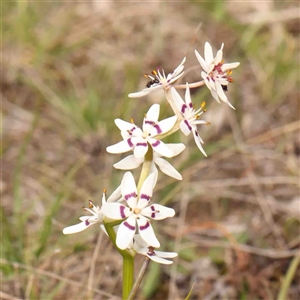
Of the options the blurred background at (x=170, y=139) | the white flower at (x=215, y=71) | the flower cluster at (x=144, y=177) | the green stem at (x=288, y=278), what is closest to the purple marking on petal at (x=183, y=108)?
the flower cluster at (x=144, y=177)

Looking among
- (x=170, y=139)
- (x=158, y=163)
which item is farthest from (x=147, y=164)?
(x=170, y=139)

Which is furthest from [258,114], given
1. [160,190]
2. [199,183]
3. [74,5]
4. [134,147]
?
[134,147]

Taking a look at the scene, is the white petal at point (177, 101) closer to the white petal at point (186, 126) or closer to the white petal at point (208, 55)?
the white petal at point (186, 126)

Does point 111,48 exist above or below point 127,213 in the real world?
above

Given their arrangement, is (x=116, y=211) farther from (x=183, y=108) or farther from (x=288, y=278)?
(x=288, y=278)

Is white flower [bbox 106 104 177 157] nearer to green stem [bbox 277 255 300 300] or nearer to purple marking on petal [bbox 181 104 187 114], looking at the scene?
purple marking on petal [bbox 181 104 187 114]

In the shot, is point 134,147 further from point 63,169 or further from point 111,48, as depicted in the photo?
point 111,48
